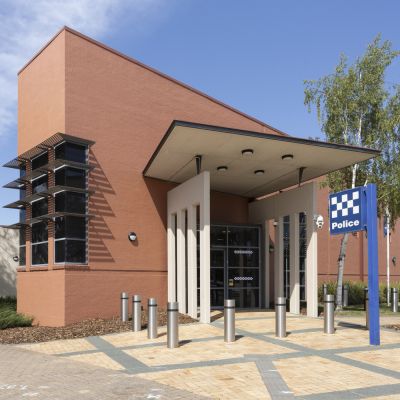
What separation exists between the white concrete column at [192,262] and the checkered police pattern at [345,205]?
4.48 metres

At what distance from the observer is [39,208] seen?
17.5m

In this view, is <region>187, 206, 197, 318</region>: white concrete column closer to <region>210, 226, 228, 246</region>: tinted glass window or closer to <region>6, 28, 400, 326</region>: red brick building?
<region>6, 28, 400, 326</region>: red brick building

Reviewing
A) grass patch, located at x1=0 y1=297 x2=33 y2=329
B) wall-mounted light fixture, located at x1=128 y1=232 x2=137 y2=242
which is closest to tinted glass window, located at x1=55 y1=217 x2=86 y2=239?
wall-mounted light fixture, located at x1=128 y1=232 x2=137 y2=242

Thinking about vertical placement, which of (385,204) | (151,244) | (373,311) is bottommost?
(373,311)

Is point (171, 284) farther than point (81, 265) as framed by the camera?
Yes

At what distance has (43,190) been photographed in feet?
56.7

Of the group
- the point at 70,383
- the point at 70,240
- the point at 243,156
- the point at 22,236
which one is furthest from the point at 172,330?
the point at 22,236

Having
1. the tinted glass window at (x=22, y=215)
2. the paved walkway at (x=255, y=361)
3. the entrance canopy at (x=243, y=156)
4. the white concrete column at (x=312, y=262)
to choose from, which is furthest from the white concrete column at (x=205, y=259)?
the tinted glass window at (x=22, y=215)

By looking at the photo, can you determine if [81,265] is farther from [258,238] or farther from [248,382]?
[248,382]

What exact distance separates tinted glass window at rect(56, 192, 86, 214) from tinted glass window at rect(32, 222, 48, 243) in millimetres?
1114

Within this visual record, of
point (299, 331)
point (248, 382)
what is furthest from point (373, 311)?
point (248, 382)

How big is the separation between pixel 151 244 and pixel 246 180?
4106 millimetres

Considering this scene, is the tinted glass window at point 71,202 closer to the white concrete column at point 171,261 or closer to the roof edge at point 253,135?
the roof edge at point 253,135

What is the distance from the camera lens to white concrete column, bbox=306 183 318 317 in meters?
16.5
